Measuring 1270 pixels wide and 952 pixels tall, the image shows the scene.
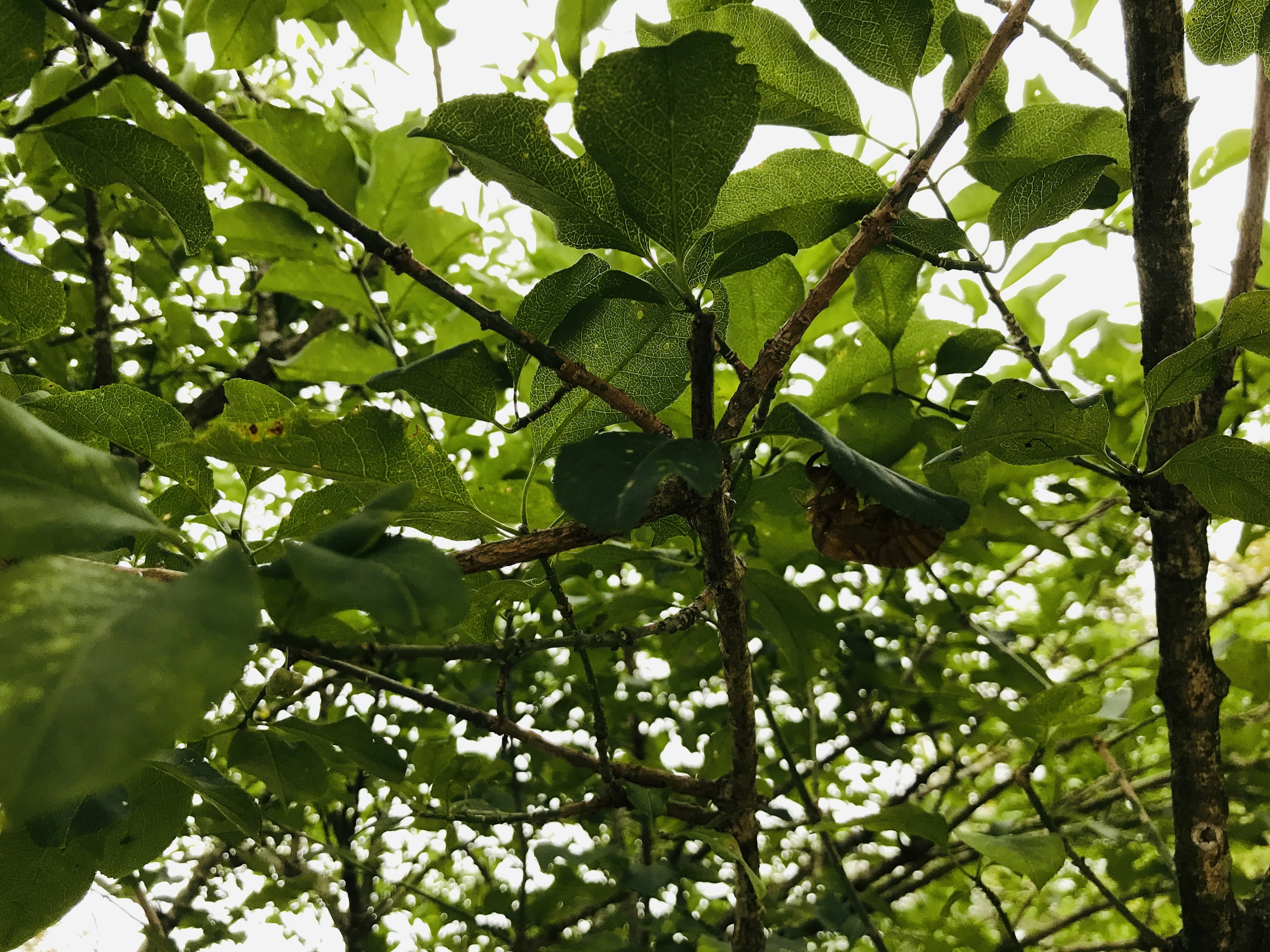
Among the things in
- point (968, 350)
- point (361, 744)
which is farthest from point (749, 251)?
point (361, 744)

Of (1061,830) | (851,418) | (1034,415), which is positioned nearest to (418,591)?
(1034,415)

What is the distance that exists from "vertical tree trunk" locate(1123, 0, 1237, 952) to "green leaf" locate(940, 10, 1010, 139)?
0.24 feet

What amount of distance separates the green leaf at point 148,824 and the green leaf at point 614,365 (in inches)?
12.1

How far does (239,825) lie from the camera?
529 millimetres

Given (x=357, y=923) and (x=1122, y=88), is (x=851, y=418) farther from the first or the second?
(x=357, y=923)

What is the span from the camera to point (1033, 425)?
0.45m

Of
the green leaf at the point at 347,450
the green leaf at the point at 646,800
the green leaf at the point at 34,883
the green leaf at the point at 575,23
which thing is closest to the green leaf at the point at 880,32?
the green leaf at the point at 575,23

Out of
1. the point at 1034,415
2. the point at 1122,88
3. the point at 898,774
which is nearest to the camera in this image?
the point at 1034,415

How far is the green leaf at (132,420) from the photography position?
418 millimetres

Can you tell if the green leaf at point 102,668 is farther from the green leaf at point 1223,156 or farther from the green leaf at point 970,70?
the green leaf at point 1223,156

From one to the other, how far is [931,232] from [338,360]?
1.72 feet

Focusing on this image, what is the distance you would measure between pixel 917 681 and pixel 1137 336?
22.8 inches

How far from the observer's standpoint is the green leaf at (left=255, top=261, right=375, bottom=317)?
0.77 m

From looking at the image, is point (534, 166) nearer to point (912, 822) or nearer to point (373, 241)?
point (373, 241)
